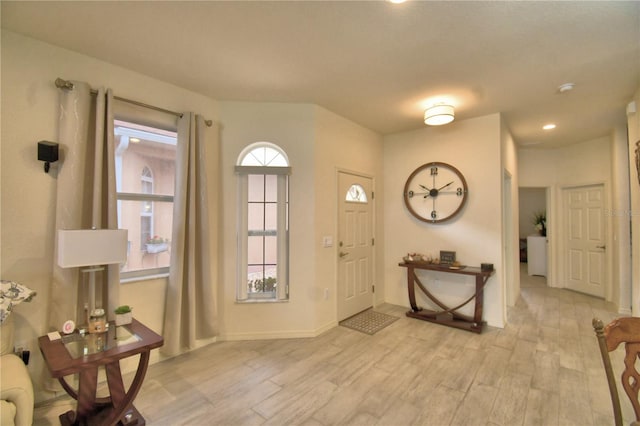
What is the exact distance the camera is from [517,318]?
12.7ft

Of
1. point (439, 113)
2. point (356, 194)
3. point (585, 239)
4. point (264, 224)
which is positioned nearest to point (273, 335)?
point (264, 224)

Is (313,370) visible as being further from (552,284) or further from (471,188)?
(552,284)

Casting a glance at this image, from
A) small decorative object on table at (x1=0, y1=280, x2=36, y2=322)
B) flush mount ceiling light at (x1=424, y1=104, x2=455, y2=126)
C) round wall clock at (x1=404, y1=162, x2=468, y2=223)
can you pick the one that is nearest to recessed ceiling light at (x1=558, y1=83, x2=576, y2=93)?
flush mount ceiling light at (x1=424, y1=104, x2=455, y2=126)

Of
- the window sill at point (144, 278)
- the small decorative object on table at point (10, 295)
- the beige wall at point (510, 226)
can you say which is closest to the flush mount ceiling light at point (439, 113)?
the beige wall at point (510, 226)

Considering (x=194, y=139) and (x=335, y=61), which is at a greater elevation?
(x=335, y=61)

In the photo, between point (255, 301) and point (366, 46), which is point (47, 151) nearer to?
point (255, 301)

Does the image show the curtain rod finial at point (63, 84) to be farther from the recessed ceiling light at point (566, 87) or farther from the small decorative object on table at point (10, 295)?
the recessed ceiling light at point (566, 87)

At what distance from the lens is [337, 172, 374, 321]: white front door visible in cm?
377

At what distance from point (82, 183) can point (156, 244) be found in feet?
2.85

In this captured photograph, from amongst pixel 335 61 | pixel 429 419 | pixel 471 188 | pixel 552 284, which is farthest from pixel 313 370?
pixel 552 284

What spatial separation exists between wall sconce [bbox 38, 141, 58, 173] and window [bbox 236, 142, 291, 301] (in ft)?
5.00

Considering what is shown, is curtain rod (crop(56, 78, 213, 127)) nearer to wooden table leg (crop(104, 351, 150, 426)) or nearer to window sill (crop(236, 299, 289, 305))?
window sill (crop(236, 299, 289, 305))

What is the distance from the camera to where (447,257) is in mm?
3857

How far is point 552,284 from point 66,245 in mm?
7184
